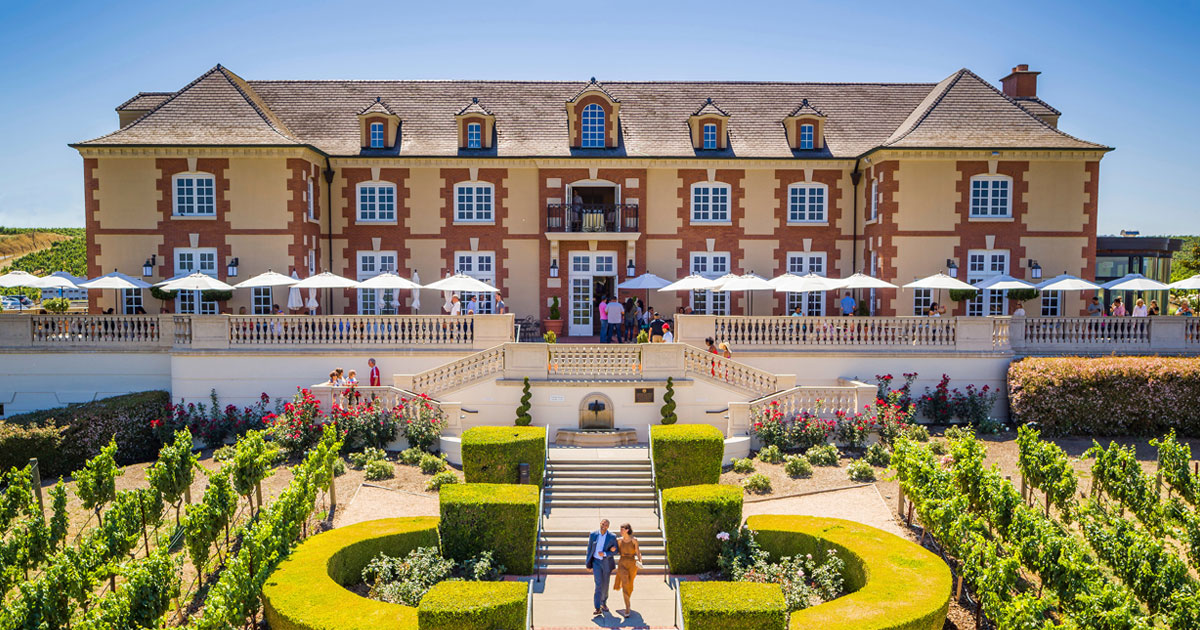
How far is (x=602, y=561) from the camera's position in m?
14.1

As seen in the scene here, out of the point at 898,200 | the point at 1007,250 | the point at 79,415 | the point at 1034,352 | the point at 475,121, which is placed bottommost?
the point at 79,415

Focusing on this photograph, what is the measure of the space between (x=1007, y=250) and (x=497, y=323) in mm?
18842

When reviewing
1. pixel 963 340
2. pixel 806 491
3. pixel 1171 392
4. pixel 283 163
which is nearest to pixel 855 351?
pixel 963 340

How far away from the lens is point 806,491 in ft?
62.9

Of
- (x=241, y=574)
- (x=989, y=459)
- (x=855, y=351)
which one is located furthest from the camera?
(x=855, y=351)

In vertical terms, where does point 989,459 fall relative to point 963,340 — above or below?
below

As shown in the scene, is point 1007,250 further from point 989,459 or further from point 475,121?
point 475,121

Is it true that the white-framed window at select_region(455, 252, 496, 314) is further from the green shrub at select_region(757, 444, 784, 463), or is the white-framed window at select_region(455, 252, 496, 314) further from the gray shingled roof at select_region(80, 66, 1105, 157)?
the green shrub at select_region(757, 444, 784, 463)

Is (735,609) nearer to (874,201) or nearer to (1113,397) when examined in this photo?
(1113,397)

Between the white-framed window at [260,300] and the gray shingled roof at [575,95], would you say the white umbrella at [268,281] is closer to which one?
the white-framed window at [260,300]

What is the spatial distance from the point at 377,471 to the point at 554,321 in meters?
10.9

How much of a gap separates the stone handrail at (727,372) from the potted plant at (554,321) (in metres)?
7.45

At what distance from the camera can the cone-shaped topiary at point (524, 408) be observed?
22.1 m

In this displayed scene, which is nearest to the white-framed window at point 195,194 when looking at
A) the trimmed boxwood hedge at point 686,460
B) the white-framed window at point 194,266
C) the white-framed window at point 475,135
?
the white-framed window at point 194,266
